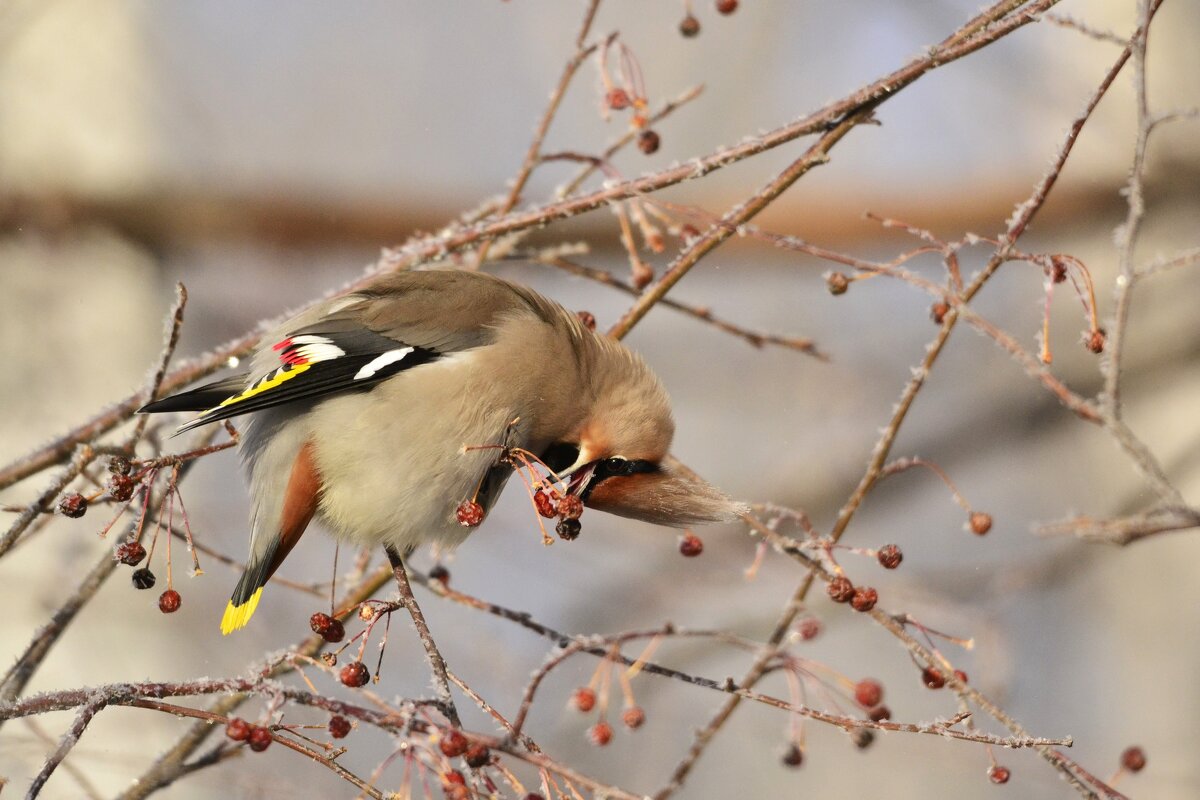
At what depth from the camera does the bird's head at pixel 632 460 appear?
208 centimetres

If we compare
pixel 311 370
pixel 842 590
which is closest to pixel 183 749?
pixel 311 370

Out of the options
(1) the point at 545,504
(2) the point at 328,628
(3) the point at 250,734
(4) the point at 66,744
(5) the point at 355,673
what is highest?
(1) the point at 545,504

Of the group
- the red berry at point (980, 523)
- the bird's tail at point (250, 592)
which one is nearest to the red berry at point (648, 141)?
the red berry at point (980, 523)

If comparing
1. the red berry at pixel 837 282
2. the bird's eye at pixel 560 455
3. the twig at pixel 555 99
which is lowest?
the bird's eye at pixel 560 455

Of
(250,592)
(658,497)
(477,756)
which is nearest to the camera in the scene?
(477,756)

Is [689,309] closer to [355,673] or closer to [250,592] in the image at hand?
[250,592]

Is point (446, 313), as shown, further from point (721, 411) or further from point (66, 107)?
point (721, 411)

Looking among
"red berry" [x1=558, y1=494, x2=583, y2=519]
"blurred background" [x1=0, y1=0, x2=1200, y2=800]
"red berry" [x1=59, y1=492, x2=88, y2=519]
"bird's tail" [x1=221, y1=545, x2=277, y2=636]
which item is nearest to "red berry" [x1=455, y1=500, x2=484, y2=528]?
"red berry" [x1=558, y1=494, x2=583, y2=519]

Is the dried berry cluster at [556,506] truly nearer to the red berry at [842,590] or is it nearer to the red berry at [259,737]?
the red berry at [842,590]

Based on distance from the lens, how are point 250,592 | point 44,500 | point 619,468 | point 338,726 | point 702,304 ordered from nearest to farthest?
point 338,726
point 44,500
point 250,592
point 619,468
point 702,304

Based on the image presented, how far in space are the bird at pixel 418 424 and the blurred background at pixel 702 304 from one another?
1733 mm

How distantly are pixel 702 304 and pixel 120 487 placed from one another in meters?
3.93

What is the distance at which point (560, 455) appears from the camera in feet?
7.50

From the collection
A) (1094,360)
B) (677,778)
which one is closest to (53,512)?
(677,778)
